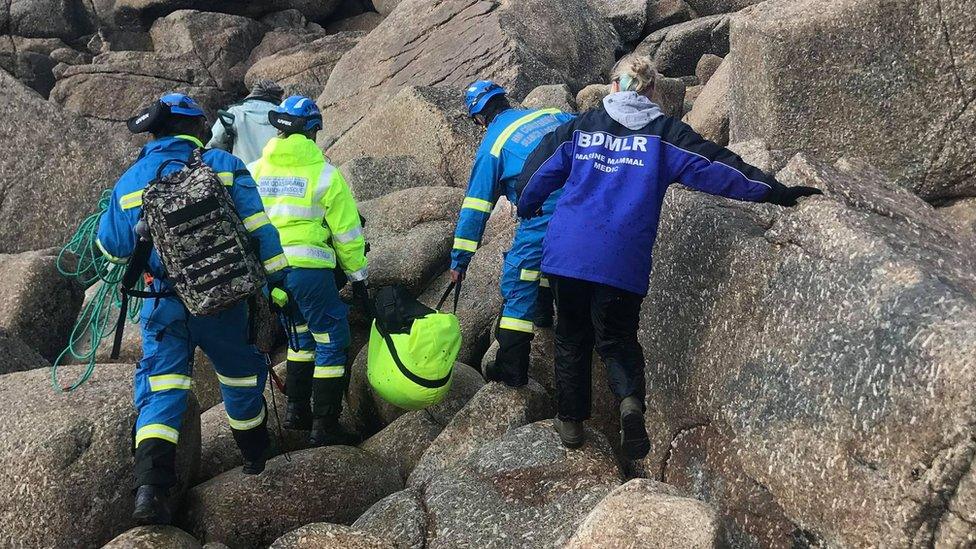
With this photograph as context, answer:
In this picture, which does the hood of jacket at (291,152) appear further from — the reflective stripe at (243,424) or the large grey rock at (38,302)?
the large grey rock at (38,302)

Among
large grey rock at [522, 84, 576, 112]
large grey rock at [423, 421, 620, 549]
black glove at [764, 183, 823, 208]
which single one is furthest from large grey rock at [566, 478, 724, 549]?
large grey rock at [522, 84, 576, 112]

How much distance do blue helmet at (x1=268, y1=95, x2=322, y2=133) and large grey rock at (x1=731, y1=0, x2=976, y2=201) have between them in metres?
3.66

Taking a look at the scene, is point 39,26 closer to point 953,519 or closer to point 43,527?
point 43,527

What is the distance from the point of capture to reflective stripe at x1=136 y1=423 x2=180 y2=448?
5.35 m

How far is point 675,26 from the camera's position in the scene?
1764cm

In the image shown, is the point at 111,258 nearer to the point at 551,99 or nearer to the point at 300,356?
the point at 300,356

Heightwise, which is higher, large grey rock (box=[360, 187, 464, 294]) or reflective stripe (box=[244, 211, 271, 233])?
reflective stripe (box=[244, 211, 271, 233])

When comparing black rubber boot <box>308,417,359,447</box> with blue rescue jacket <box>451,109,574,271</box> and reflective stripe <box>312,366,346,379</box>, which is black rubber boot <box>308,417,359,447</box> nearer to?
reflective stripe <box>312,366,346,379</box>

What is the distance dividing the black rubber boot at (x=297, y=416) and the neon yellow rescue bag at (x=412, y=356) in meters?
0.71

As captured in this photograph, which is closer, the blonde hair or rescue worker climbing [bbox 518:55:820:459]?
rescue worker climbing [bbox 518:55:820:459]

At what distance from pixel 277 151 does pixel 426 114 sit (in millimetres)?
4799

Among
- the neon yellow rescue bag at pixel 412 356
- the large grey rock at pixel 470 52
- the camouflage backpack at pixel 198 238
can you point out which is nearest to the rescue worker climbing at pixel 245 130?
the neon yellow rescue bag at pixel 412 356

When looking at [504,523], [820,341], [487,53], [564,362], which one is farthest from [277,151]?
[487,53]

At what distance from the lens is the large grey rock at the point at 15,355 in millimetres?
8453
